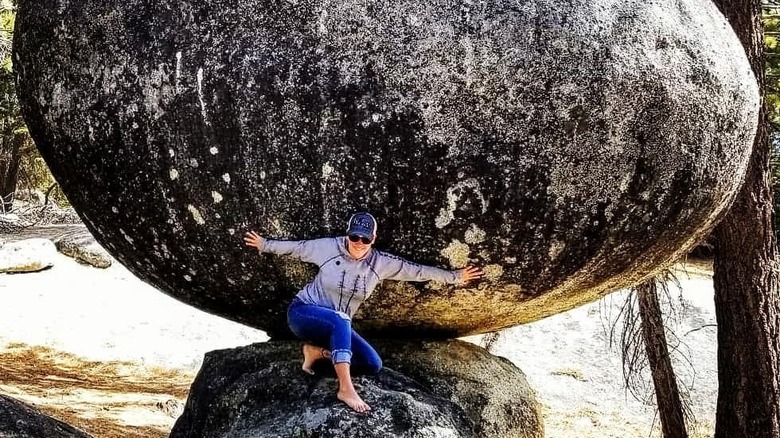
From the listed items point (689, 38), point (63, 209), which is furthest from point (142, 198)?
point (63, 209)

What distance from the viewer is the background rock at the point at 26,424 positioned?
3734 mm

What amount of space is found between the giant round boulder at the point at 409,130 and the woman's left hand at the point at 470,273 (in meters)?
0.03

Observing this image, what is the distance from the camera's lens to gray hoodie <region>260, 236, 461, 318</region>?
3.34 m

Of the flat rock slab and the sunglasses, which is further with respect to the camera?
the flat rock slab

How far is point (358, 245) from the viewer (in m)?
3.24

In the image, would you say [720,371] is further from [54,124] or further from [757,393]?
[54,124]

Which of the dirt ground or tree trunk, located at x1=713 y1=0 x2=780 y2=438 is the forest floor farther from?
tree trunk, located at x1=713 y1=0 x2=780 y2=438

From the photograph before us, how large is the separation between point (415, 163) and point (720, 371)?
349 cm

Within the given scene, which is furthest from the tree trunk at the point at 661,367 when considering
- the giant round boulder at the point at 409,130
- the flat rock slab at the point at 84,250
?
the flat rock slab at the point at 84,250

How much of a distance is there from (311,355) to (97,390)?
5370 mm

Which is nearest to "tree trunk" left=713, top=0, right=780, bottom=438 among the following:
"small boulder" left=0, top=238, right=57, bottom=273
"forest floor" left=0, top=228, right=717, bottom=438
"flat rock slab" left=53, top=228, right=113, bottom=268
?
"forest floor" left=0, top=228, right=717, bottom=438

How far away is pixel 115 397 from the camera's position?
27.0ft

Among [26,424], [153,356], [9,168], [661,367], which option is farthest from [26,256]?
[26,424]

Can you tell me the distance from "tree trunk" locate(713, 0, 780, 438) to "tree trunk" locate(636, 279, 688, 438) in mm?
903
